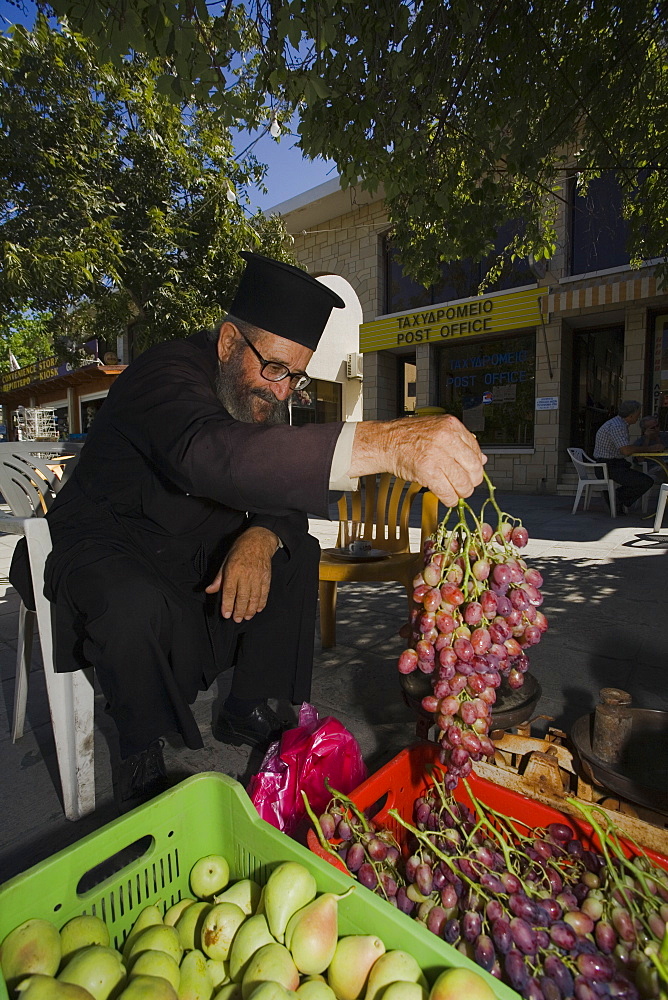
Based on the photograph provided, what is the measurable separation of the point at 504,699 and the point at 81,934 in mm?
1067

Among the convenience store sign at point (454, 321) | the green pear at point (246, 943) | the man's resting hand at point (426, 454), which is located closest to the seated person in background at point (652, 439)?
the convenience store sign at point (454, 321)

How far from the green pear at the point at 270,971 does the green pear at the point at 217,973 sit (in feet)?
0.26

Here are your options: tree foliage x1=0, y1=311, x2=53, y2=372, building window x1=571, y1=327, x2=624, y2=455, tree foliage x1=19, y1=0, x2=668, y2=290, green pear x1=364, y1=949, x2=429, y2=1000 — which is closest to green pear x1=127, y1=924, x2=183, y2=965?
green pear x1=364, y1=949, x2=429, y2=1000

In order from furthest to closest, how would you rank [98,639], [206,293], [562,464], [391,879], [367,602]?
1. [562,464]
2. [206,293]
3. [367,602]
4. [98,639]
5. [391,879]

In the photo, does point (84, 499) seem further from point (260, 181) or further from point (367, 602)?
point (260, 181)

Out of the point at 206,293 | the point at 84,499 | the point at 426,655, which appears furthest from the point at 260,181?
the point at 426,655

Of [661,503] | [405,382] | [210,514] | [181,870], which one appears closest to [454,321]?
[405,382]

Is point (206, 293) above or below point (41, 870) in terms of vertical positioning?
above

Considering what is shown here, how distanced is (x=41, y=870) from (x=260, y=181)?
39.7 feet

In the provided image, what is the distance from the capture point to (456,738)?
109cm

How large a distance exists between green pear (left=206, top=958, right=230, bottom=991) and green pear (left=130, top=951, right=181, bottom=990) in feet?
0.18

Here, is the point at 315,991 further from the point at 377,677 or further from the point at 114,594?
the point at 377,677

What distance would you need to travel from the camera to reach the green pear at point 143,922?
2.85 feet

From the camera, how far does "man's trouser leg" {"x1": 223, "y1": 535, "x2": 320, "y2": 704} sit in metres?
1.97
